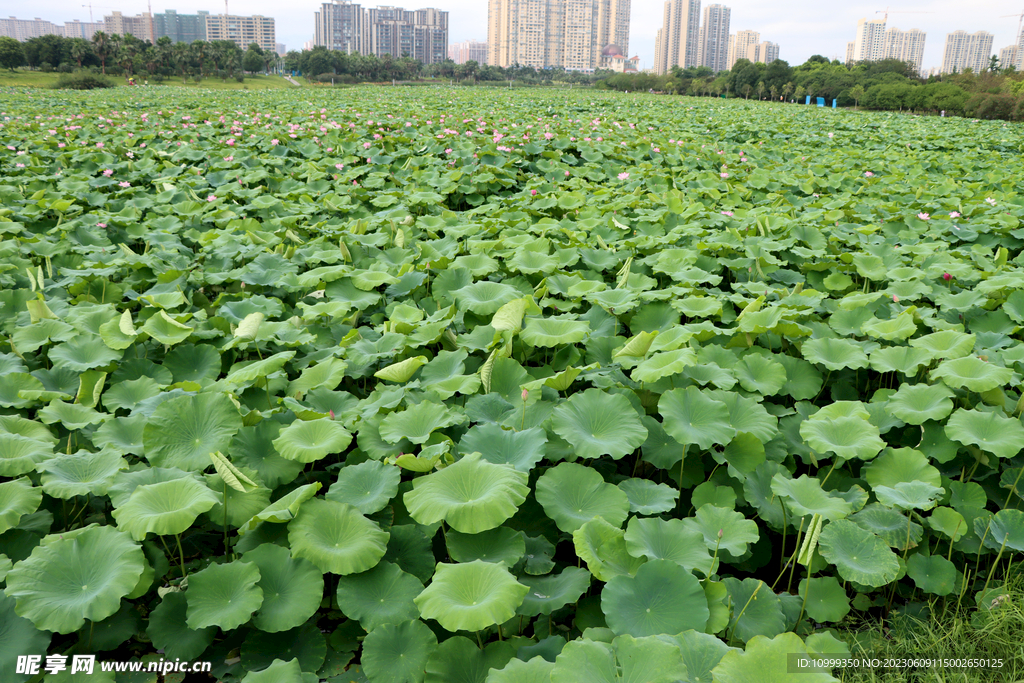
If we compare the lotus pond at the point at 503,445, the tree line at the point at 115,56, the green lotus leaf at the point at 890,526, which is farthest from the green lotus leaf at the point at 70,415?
the tree line at the point at 115,56

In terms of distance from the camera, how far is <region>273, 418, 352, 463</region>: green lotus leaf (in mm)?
1710

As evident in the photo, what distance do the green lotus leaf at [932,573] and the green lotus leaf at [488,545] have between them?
3.59ft

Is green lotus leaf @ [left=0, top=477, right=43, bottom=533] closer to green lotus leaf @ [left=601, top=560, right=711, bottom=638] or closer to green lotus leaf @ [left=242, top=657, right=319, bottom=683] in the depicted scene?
green lotus leaf @ [left=242, top=657, right=319, bottom=683]

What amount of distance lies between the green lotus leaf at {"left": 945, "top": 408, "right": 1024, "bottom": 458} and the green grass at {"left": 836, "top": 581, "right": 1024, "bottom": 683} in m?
0.39

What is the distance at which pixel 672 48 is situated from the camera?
163375 mm

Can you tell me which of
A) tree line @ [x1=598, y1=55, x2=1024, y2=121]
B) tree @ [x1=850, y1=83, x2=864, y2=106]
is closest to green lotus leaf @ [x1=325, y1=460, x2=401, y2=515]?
tree line @ [x1=598, y1=55, x2=1024, y2=121]

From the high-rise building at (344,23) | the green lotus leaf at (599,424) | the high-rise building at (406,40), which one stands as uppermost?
the high-rise building at (344,23)

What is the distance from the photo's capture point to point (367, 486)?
67.7 inches

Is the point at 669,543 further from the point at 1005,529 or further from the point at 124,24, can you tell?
the point at 124,24

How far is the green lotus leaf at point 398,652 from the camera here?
52.2 inches

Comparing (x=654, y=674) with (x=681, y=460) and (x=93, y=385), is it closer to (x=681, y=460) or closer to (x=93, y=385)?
(x=681, y=460)

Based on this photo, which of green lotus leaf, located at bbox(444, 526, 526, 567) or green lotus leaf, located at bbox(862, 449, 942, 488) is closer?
green lotus leaf, located at bbox(444, 526, 526, 567)

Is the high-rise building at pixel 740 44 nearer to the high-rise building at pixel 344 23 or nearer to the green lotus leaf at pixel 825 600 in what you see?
the high-rise building at pixel 344 23

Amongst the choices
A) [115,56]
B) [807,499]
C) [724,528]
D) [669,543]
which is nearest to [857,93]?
[807,499]
